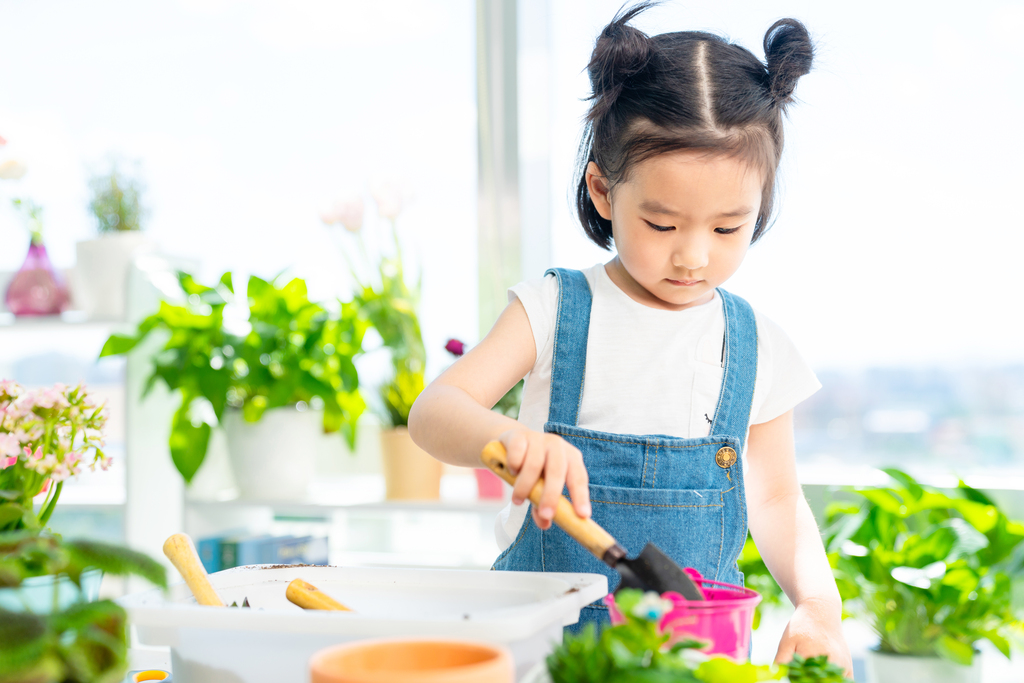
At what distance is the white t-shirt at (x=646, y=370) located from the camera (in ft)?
2.92

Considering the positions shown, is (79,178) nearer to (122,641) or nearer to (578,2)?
(578,2)

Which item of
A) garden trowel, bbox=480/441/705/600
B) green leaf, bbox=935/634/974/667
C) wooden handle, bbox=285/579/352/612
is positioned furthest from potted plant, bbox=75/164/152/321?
green leaf, bbox=935/634/974/667

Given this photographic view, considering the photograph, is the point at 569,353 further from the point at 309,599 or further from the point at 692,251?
the point at 309,599

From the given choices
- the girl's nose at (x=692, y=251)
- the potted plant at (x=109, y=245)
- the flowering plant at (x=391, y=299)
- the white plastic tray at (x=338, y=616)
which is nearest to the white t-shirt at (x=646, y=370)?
the girl's nose at (x=692, y=251)

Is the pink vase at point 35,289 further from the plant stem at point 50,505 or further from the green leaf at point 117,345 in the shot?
the plant stem at point 50,505

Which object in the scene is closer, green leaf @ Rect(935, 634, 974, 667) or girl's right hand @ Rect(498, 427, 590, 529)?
girl's right hand @ Rect(498, 427, 590, 529)

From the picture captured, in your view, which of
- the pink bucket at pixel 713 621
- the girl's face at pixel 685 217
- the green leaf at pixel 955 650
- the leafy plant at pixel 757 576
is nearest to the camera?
the pink bucket at pixel 713 621

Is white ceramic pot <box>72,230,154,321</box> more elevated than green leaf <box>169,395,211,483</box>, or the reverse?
white ceramic pot <box>72,230,154,321</box>

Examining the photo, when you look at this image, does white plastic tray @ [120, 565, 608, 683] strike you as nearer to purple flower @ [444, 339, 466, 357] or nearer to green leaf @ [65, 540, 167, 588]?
green leaf @ [65, 540, 167, 588]

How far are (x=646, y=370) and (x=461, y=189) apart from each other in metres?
1.30

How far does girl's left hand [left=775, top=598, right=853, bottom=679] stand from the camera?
0.65 m

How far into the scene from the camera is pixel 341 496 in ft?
6.27

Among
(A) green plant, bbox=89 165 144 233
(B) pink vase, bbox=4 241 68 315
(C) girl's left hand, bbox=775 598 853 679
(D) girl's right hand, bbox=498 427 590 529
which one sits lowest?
(C) girl's left hand, bbox=775 598 853 679

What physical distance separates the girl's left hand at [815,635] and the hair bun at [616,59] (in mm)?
520
